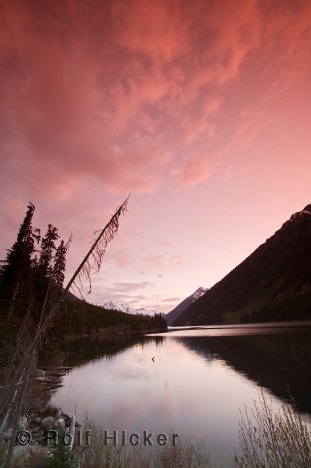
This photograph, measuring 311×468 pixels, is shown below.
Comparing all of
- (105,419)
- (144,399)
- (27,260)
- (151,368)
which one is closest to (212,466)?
(105,419)

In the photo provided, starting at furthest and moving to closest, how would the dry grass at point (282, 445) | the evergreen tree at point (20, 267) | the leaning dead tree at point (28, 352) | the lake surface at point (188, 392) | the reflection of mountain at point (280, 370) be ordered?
the evergreen tree at point (20, 267)
the reflection of mountain at point (280, 370)
the lake surface at point (188, 392)
the dry grass at point (282, 445)
the leaning dead tree at point (28, 352)

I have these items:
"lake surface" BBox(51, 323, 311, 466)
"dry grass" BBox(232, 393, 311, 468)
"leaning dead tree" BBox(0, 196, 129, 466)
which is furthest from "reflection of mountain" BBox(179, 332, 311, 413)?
"leaning dead tree" BBox(0, 196, 129, 466)

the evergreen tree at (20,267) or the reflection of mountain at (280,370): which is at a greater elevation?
the evergreen tree at (20,267)

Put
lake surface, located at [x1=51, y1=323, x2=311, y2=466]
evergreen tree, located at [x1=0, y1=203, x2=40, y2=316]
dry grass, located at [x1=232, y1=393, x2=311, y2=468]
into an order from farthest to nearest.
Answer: evergreen tree, located at [x1=0, y1=203, x2=40, y2=316] < lake surface, located at [x1=51, y1=323, x2=311, y2=466] < dry grass, located at [x1=232, y1=393, x2=311, y2=468]

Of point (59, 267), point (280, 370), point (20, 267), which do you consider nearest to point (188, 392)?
point (280, 370)

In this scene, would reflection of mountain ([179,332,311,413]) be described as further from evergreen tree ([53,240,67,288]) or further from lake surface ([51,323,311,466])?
evergreen tree ([53,240,67,288])

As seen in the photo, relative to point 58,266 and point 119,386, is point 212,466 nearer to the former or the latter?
point 58,266

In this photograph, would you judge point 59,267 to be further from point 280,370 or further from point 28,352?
point 280,370

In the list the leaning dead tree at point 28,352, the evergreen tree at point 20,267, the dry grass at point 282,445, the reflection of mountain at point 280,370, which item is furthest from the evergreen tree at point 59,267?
the evergreen tree at point 20,267

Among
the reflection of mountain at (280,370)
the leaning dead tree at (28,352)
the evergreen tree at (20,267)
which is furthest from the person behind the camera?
the evergreen tree at (20,267)

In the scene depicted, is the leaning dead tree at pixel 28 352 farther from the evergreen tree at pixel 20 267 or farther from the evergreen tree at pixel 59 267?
the evergreen tree at pixel 20 267

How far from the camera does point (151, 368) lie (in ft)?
218

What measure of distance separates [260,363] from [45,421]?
152 feet

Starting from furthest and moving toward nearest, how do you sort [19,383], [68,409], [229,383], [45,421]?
[229,383]
[68,409]
[45,421]
[19,383]
